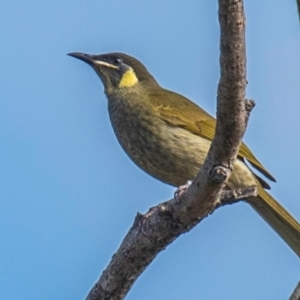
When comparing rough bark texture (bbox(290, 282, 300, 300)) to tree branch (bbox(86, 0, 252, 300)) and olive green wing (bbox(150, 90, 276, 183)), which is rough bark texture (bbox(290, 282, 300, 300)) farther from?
olive green wing (bbox(150, 90, 276, 183))

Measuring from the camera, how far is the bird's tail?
6.84 m

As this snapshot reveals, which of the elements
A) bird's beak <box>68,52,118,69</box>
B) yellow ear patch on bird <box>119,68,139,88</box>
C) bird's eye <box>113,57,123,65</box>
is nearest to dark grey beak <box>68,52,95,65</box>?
bird's beak <box>68,52,118,69</box>

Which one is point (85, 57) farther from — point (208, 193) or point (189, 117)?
point (208, 193)

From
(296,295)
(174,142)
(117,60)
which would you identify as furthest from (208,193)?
(117,60)

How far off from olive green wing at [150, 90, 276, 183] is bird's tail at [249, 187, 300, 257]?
8.1 inches

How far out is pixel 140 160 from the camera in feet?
24.3

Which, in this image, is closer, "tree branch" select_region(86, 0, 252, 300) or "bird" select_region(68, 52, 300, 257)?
"tree branch" select_region(86, 0, 252, 300)

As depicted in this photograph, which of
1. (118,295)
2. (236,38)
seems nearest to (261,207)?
(118,295)

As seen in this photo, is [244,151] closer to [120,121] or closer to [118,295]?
[120,121]

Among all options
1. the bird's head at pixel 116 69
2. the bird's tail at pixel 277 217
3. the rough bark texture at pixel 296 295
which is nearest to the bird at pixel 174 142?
the bird's tail at pixel 277 217

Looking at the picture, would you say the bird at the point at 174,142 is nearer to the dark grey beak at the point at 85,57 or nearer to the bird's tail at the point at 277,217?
the bird's tail at the point at 277,217

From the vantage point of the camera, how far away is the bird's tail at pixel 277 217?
22.4 feet

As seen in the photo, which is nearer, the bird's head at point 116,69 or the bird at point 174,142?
the bird at point 174,142

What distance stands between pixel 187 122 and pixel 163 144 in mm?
489
